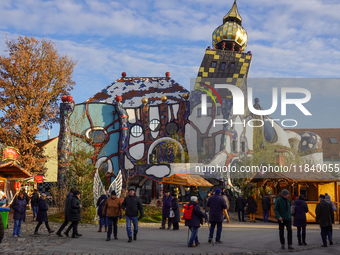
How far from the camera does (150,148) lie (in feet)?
106

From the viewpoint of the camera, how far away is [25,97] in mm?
27750

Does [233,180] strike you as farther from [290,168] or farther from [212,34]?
[212,34]

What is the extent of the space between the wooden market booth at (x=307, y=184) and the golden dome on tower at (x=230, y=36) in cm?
1806

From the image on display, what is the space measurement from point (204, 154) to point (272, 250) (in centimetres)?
2143

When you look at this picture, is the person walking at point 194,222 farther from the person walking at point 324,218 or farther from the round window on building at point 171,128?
the round window on building at point 171,128

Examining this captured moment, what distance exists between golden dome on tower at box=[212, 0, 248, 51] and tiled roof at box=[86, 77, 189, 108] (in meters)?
5.74

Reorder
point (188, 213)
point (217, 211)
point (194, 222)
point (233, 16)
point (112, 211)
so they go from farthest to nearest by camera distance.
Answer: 1. point (233, 16)
2. point (112, 211)
3. point (217, 211)
4. point (188, 213)
5. point (194, 222)

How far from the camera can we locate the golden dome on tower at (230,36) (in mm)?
36469

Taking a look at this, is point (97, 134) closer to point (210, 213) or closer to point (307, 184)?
point (307, 184)

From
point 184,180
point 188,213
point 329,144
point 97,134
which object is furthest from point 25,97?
point 329,144

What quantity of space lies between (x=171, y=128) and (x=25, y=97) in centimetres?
1126

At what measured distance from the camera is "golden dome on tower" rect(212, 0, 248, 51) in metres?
36.5

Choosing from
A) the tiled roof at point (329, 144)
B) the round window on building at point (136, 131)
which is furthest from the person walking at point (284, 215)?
the tiled roof at point (329, 144)

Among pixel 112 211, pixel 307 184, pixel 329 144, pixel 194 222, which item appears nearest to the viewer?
pixel 194 222
